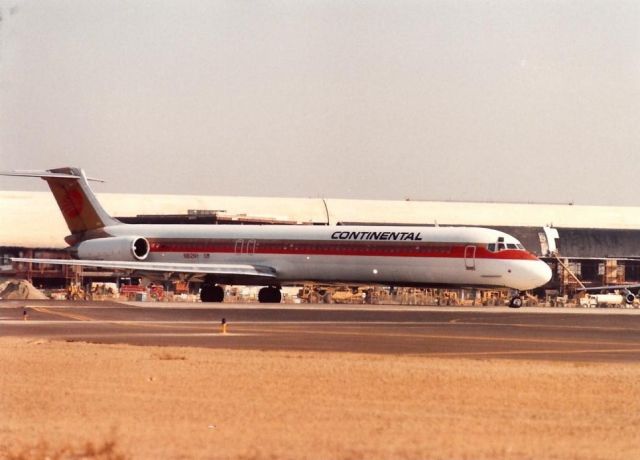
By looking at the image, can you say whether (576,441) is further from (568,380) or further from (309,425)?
(568,380)

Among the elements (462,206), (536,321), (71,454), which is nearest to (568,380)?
(71,454)

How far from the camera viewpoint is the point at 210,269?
60031mm

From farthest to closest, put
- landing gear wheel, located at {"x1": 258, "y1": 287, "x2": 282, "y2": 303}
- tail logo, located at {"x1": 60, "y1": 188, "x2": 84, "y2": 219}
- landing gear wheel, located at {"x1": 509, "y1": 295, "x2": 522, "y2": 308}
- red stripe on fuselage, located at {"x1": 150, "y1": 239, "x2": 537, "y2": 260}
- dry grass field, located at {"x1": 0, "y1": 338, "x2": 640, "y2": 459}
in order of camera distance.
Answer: tail logo, located at {"x1": 60, "y1": 188, "x2": 84, "y2": 219}, landing gear wheel, located at {"x1": 258, "y1": 287, "x2": 282, "y2": 303}, landing gear wheel, located at {"x1": 509, "y1": 295, "x2": 522, "y2": 308}, red stripe on fuselage, located at {"x1": 150, "y1": 239, "x2": 537, "y2": 260}, dry grass field, located at {"x1": 0, "y1": 338, "x2": 640, "y2": 459}

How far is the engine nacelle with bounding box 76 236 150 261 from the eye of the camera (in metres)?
63.4

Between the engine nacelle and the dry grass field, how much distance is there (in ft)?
126

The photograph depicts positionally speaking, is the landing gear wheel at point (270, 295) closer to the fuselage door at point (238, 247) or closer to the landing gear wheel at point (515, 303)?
the fuselage door at point (238, 247)

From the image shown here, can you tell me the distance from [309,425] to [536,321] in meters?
26.9

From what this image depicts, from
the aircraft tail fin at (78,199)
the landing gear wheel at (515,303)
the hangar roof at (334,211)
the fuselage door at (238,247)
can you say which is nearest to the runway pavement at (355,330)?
the landing gear wheel at (515,303)

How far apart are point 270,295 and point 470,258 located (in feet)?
40.5

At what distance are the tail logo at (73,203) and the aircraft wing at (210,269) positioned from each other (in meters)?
5.37

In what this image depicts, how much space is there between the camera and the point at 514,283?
180ft

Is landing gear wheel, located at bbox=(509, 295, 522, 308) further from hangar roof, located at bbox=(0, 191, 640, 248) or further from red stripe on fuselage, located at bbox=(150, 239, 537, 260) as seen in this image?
hangar roof, located at bbox=(0, 191, 640, 248)

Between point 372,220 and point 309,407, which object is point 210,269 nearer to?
point 372,220

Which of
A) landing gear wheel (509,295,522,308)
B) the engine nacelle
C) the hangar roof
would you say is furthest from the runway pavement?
the hangar roof
